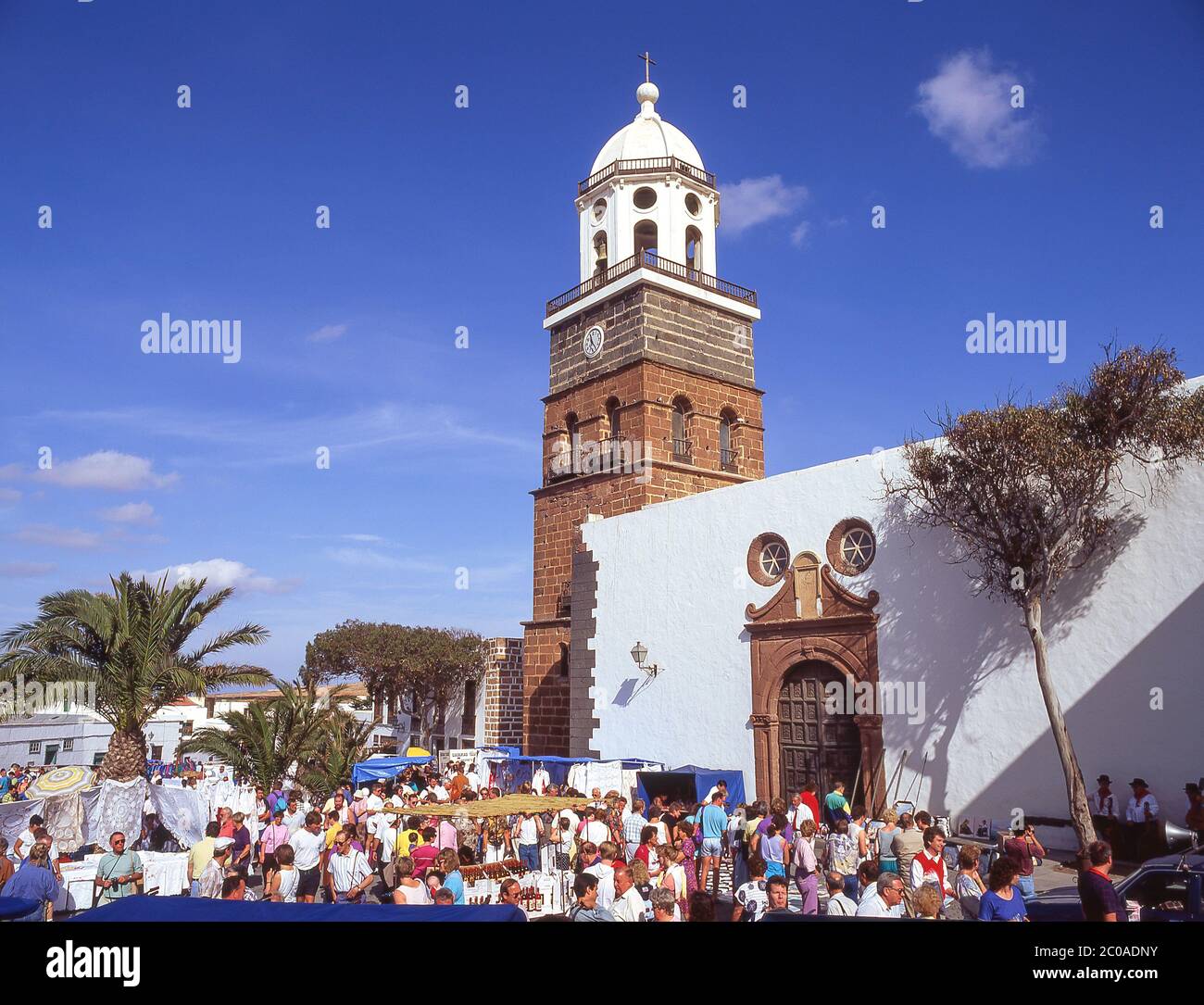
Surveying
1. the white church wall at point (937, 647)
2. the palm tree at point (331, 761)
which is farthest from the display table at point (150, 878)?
the white church wall at point (937, 647)

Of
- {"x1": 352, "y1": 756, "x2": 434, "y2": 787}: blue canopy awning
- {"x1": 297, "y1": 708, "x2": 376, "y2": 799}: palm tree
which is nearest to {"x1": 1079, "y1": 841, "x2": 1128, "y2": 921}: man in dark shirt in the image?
{"x1": 352, "y1": 756, "x2": 434, "y2": 787}: blue canopy awning

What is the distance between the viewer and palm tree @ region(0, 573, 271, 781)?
15797mm

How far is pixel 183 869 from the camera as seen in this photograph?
10.7m

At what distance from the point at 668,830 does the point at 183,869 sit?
239 inches

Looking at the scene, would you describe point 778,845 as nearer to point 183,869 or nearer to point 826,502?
point 183,869

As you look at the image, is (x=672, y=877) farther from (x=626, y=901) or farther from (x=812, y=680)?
(x=812, y=680)

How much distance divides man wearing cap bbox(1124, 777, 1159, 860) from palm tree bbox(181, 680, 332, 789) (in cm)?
1439

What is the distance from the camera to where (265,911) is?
5.44 meters

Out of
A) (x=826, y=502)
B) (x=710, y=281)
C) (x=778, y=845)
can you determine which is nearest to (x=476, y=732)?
(x=710, y=281)

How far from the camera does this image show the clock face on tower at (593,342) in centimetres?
A: 2514

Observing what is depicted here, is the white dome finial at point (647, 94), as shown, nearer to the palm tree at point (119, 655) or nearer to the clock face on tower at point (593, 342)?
the clock face on tower at point (593, 342)

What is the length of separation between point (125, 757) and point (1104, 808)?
16.0 metres

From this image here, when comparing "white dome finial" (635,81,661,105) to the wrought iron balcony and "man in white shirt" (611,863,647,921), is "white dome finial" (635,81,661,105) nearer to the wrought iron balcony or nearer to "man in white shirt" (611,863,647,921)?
the wrought iron balcony

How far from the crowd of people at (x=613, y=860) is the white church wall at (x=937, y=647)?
1.13 m
